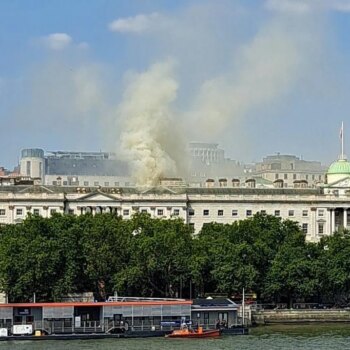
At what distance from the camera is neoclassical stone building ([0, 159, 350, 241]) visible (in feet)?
468

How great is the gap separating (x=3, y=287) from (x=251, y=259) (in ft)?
72.2

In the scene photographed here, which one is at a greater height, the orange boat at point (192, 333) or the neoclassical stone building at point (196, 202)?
the neoclassical stone building at point (196, 202)

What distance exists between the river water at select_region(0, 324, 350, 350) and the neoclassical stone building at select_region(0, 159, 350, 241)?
5248 cm

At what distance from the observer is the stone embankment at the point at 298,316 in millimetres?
104125

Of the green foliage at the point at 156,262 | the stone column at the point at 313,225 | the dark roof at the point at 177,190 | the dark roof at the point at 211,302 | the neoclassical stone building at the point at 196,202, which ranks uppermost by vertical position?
the dark roof at the point at 177,190

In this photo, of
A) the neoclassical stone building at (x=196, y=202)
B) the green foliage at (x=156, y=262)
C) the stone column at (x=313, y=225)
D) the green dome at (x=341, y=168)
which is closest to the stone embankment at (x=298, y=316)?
the green foliage at (x=156, y=262)

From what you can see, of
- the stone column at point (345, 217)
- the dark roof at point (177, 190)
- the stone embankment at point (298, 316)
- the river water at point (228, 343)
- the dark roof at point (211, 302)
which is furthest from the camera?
the stone column at point (345, 217)

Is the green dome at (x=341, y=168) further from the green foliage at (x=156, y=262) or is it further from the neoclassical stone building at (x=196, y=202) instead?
the green foliage at (x=156, y=262)

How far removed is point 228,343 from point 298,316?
69.7ft

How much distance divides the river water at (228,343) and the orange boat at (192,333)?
120cm

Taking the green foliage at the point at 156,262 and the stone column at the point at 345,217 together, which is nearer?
the green foliage at the point at 156,262

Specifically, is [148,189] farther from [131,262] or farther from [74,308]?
[74,308]

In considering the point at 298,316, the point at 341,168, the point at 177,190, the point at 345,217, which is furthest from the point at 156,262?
the point at 341,168

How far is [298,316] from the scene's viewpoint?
10544 cm
